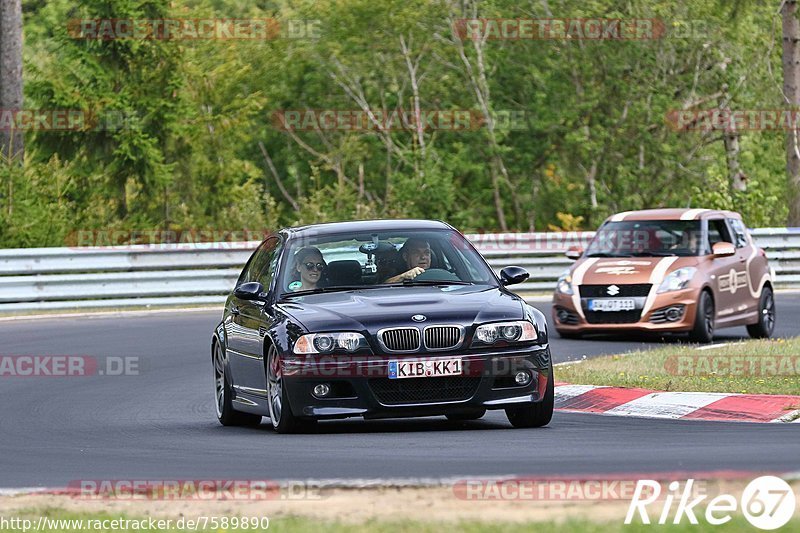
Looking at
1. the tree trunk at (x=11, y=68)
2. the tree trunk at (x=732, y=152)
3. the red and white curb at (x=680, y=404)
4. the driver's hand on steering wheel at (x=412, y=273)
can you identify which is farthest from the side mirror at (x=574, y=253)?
the tree trunk at (x=732, y=152)

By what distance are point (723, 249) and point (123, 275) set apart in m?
9.76

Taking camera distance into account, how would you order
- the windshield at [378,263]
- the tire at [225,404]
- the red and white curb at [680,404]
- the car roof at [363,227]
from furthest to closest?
the tire at [225,404] → the car roof at [363,227] → the windshield at [378,263] → the red and white curb at [680,404]

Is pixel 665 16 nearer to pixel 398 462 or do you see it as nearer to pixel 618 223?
pixel 618 223

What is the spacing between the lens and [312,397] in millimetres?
10953

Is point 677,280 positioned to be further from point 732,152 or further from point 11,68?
point 732,152

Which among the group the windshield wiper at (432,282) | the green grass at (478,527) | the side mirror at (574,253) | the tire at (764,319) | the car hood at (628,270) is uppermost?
the green grass at (478,527)

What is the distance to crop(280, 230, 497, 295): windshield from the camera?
1198cm

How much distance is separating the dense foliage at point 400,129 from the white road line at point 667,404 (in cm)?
1700

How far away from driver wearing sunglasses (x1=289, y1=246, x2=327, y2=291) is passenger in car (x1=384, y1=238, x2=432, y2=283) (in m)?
0.51

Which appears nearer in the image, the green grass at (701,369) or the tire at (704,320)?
the green grass at (701,369)

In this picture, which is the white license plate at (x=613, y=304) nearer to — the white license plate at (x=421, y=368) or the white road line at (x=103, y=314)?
the white road line at (x=103, y=314)

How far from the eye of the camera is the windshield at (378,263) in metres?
12.0

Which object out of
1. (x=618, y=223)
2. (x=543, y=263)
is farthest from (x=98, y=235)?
(x=618, y=223)

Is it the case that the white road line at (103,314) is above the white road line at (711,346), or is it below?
below
